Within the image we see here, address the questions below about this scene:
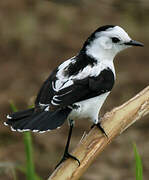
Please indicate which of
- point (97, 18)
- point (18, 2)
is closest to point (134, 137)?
point (97, 18)

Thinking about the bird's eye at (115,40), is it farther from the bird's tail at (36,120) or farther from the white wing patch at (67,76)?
the bird's tail at (36,120)

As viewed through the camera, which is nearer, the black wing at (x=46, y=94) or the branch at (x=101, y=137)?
the branch at (x=101, y=137)

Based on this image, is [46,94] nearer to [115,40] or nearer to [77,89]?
[77,89]

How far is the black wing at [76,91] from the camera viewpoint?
13.0 feet

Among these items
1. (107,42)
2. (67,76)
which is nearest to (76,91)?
(67,76)

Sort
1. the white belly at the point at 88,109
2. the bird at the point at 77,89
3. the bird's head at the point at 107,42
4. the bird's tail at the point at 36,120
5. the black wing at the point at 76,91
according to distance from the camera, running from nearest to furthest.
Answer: the bird's tail at the point at 36,120 → the bird at the point at 77,89 → the black wing at the point at 76,91 → the white belly at the point at 88,109 → the bird's head at the point at 107,42

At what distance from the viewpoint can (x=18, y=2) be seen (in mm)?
8625

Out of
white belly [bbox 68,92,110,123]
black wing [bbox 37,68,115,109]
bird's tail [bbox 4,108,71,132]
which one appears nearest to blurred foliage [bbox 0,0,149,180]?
white belly [bbox 68,92,110,123]

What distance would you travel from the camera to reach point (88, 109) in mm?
4180

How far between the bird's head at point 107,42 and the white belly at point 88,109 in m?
0.35

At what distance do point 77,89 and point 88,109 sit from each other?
8.2 inches

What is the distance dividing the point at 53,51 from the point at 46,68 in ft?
1.28

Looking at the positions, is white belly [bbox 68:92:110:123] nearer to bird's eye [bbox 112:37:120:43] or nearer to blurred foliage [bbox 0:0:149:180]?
bird's eye [bbox 112:37:120:43]

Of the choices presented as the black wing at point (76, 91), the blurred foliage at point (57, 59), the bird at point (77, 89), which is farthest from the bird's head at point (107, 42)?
the blurred foliage at point (57, 59)
